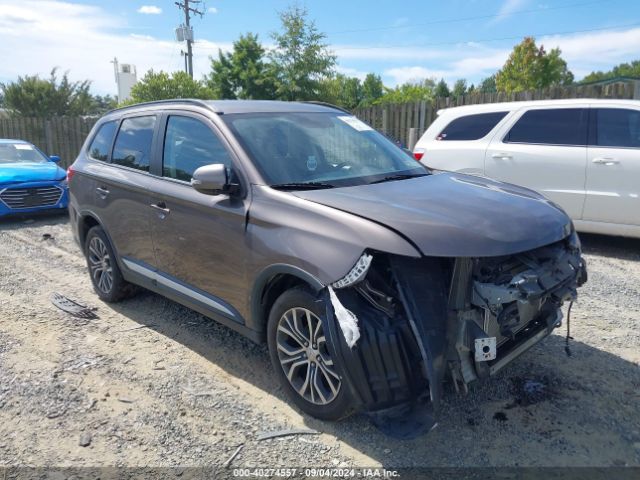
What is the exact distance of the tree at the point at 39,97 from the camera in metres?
30.9

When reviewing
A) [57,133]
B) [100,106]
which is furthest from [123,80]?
[57,133]

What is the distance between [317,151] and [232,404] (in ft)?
6.05

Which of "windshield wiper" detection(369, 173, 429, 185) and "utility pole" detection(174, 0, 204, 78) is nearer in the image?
"windshield wiper" detection(369, 173, 429, 185)

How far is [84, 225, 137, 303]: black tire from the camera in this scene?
16.2 ft

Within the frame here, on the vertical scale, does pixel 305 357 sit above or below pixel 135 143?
Answer: below

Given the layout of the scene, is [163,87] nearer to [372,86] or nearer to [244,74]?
[244,74]

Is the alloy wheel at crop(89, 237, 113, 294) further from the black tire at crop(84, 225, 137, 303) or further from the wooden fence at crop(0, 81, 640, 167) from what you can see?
the wooden fence at crop(0, 81, 640, 167)

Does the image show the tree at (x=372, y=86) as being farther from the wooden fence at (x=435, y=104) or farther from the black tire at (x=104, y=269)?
the black tire at (x=104, y=269)

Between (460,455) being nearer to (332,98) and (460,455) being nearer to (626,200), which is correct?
(626,200)

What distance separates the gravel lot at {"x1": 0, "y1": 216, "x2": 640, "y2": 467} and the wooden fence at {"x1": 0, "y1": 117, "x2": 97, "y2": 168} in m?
13.0

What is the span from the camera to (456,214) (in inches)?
113

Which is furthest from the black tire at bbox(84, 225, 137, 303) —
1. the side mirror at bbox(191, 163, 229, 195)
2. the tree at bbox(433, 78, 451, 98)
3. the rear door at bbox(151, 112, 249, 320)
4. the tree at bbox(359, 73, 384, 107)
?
the tree at bbox(359, 73, 384, 107)

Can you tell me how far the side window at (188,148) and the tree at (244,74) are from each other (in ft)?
96.0

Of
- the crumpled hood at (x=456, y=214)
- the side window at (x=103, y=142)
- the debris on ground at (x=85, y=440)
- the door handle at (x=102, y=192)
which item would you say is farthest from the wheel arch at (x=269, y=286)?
the side window at (x=103, y=142)
